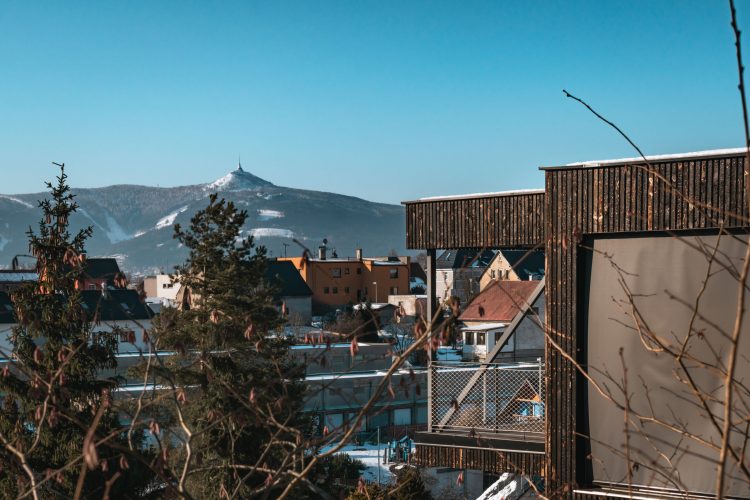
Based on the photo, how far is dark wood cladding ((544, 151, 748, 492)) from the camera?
8.52 m

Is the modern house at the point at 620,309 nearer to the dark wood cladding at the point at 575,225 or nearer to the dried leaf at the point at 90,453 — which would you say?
the dark wood cladding at the point at 575,225

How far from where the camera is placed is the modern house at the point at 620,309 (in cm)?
826

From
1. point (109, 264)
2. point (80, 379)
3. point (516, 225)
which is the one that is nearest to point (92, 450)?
point (516, 225)

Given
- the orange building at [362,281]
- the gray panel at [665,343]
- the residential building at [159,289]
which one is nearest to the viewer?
the gray panel at [665,343]

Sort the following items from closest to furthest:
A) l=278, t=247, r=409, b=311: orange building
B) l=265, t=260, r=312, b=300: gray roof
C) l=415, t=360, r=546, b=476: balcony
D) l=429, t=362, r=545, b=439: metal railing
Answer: l=415, t=360, r=546, b=476: balcony < l=429, t=362, r=545, b=439: metal railing < l=265, t=260, r=312, b=300: gray roof < l=278, t=247, r=409, b=311: orange building

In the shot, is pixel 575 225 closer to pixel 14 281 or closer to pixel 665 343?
pixel 665 343

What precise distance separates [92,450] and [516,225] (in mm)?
7767

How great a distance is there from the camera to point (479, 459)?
1016 cm

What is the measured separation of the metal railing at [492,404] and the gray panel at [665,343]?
108 centimetres

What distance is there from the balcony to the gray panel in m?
0.97

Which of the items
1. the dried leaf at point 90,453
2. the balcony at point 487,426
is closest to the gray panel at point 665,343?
the balcony at point 487,426

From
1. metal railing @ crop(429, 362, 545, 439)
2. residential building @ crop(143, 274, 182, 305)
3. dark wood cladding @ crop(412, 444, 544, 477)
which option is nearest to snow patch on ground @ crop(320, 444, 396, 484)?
metal railing @ crop(429, 362, 545, 439)

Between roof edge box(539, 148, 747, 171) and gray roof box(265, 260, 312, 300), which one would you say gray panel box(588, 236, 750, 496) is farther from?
gray roof box(265, 260, 312, 300)

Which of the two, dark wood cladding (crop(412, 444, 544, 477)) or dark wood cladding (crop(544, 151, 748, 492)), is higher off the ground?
dark wood cladding (crop(544, 151, 748, 492))
